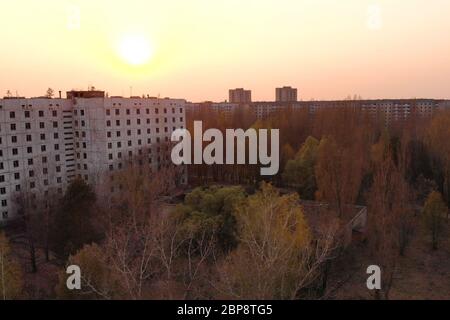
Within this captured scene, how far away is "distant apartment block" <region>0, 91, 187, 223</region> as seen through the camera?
19.4m

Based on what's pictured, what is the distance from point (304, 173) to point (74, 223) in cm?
1239

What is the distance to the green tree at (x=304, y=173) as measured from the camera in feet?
65.3

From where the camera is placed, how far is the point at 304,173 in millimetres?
20531

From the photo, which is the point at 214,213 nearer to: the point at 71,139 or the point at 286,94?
the point at 71,139

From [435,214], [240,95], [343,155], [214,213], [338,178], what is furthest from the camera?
[240,95]

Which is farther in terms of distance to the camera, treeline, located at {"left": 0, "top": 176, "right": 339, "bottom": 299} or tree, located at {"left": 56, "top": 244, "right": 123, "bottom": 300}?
tree, located at {"left": 56, "top": 244, "right": 123, "bottom": 300}

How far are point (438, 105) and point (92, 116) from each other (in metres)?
51.9

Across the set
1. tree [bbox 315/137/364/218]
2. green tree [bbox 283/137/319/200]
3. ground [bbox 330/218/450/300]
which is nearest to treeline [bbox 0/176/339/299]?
ground [bbox 330/218/450/300]

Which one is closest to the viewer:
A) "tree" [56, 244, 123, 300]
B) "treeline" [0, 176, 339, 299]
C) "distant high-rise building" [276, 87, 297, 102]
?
"treeline" [0, 176, 339, 299]

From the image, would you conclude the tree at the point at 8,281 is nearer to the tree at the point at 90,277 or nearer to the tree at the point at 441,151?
the tree at the point at 90,277

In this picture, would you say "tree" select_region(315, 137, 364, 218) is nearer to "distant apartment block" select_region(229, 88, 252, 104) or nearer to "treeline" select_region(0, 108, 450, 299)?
"treeline" select_region(0, 108, 450, 299)
